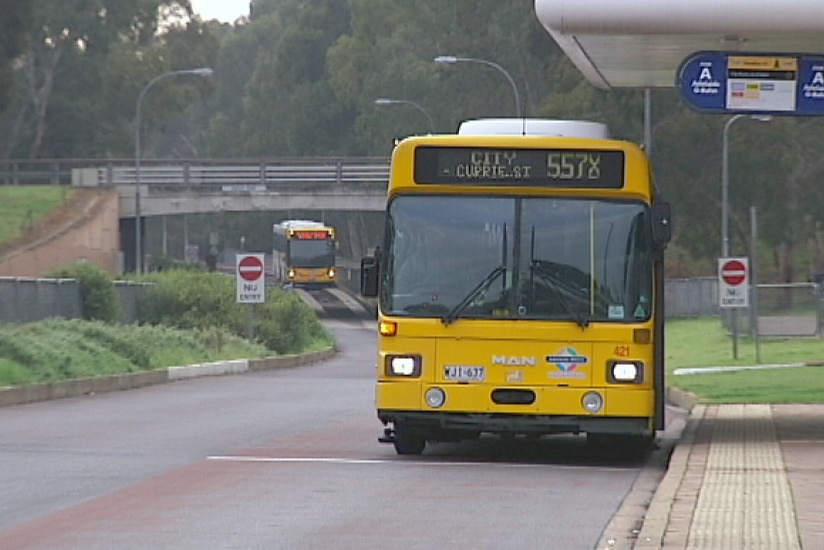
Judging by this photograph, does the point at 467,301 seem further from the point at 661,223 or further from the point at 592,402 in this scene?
the point at 661,223

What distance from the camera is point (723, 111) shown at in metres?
20.5

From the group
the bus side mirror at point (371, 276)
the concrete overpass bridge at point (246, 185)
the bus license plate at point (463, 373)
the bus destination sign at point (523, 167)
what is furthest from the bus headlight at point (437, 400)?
the concrete overpass bridge at point (246, 185)

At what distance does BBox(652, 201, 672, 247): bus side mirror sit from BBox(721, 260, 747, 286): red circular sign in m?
22.3

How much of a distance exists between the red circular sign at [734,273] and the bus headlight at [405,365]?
23.0 m

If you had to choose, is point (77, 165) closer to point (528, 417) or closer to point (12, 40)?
point (12, 40)

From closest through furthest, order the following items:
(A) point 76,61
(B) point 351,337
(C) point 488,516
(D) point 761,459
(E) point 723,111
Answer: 1. (C) point 488,516
2. (D) point 761,459
3. (E) point 723,111
4. (B) point 351,337
5. (A) point 76,61

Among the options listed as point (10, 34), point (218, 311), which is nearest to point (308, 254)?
point (10, 34)

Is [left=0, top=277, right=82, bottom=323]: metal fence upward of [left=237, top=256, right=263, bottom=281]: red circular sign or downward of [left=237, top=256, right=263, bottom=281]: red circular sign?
downward

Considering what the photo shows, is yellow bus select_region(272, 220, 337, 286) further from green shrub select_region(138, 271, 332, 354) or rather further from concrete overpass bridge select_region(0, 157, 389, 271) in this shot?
green shrub select_region(138, 271, 332, 354)

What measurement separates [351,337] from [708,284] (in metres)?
13.0

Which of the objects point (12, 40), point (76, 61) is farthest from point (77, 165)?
point (12, 40)

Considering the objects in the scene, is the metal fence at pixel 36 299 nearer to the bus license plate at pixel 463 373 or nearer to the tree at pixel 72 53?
the bus license plate at pixel 463 373

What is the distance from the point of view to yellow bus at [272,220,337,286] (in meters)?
85.9

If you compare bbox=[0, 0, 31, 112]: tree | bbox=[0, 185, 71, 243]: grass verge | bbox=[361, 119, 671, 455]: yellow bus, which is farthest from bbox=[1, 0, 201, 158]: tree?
bbox=[361, 119, 671, 455]: yellow bus
